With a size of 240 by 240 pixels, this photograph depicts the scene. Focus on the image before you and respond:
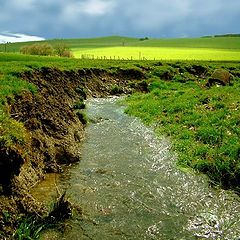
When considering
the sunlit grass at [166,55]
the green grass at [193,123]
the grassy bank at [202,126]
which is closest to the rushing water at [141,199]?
the grassy bank at [202,126]

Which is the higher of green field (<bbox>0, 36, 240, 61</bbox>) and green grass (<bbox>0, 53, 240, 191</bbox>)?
green field (<bbox>0, 36, 240, 61</bbox>)

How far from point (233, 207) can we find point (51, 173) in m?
7.01

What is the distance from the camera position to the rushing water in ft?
37.1

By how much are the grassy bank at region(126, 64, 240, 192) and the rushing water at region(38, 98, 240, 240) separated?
0.81m

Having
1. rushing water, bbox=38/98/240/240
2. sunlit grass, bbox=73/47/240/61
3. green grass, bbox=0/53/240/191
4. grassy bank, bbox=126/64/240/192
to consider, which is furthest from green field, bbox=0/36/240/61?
rushing water, bbox=38/98/240/240

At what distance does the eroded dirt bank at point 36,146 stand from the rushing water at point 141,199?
1027mm

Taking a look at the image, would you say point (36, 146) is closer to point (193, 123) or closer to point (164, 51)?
point (193, 123)

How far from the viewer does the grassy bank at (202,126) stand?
16.5 m

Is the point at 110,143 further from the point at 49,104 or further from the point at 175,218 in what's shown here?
the point at 175,218

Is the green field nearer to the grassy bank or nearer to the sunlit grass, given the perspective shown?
the sunlit grass

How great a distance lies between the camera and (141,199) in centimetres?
1352

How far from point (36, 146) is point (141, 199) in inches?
207

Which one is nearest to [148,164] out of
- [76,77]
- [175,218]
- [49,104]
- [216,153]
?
[216,153]

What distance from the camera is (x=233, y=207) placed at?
13164 millimetres
